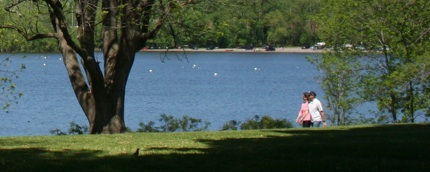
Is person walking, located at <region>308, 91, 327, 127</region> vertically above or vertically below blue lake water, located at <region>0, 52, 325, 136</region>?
above

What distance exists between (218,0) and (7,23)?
17.3ft

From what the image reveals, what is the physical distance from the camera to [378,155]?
36.6 ft

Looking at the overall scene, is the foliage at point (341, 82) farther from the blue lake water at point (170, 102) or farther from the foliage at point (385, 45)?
the blue lake water at point (170, 102)

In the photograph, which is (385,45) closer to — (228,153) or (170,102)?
(170,102)

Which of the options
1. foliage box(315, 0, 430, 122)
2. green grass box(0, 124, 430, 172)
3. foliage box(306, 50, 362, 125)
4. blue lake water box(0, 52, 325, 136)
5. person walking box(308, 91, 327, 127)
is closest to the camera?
green grass box(0, 124, 430, 172)

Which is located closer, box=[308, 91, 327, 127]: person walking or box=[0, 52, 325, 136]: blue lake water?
box=[308, 91, 327, 127]: person walking

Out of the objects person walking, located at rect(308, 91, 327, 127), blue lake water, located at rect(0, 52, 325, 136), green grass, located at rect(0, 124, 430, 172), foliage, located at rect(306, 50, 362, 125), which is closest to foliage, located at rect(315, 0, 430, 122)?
foliage, located at rect(306, 50, 362, 125)

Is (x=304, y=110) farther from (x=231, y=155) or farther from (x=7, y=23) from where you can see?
(x=231, y=155)

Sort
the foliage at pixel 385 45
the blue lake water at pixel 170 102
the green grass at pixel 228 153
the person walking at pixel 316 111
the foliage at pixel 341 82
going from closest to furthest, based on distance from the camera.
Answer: the green grass at pixel 228 153, the person walking at pixel 316 111, the foliage at pixel 385 45, the foliage at pixel 341 82, the blue lake water at pixel 170 102

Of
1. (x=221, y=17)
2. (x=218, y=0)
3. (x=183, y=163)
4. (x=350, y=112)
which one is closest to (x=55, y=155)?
(x=183, y=163)

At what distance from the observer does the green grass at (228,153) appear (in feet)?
32.9

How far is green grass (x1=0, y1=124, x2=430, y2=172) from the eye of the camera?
10.0m

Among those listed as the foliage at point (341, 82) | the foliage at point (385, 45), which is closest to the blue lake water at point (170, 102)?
the foliage at point (341, 82)

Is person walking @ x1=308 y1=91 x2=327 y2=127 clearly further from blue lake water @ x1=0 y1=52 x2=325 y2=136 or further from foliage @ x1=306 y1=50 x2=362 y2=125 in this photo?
foliage @ x1=306 y1=50 x2=362 y2=125
